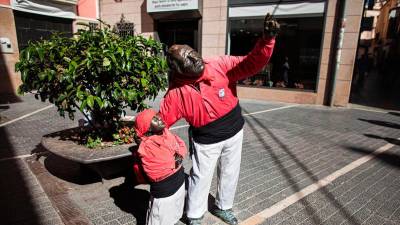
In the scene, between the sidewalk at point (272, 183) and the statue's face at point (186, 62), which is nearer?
the statue's face at point (186, 62)

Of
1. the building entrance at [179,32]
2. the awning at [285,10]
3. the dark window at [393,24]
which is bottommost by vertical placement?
the building entrance at [179,32]

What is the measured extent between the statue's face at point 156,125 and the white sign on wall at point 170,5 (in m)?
9.18

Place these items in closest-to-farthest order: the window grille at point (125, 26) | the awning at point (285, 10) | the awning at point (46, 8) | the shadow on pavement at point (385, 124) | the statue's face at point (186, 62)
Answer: the statue's face at point (186, 62), the shadow on pavement at point (385, 124), the awning at point (285, 10), the awning at point (46, 8), the window grille at point (125, 26)

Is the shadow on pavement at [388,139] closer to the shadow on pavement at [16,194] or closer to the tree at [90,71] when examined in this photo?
the tree at [90,71]

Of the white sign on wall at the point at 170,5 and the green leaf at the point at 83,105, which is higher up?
the white sign on wall at the point at 170,5

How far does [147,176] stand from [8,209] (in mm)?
1962

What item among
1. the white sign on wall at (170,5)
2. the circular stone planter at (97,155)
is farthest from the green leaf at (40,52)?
the white sign on wall at (170,5)

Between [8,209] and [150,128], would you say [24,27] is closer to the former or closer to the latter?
[8,209]

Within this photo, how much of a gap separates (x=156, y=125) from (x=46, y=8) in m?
12.1

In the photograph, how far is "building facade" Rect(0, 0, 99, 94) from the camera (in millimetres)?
10766

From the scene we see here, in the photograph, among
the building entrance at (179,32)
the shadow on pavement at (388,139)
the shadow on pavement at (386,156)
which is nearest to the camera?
the shadow on pavement at (386,156)

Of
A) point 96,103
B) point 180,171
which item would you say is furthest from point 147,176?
point 96,103

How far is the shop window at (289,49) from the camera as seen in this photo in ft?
31.7

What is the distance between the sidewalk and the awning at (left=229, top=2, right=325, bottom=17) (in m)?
4.37
